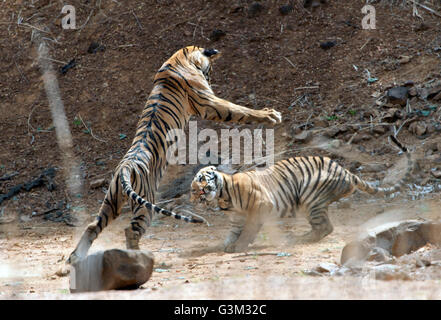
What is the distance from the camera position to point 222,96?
9.69 meters

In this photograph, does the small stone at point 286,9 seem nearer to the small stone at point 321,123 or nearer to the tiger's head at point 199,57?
the small stone at point 321,123

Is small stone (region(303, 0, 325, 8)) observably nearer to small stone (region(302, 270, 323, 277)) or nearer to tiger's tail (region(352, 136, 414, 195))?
tiger's tail (region(352, 136, 414, 195))

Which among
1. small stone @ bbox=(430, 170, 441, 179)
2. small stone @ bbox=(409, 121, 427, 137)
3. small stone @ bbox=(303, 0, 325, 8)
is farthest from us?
small stone @ bbox=(303, 0, 325, 8)

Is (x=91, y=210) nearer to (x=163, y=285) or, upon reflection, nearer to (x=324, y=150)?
(x=324, y=150)

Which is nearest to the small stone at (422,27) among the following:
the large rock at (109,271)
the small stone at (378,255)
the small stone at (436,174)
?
the small stone at (436,174)

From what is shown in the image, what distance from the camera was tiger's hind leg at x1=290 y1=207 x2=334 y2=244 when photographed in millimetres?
6062

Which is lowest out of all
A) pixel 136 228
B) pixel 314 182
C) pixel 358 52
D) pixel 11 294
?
pixel 11 294

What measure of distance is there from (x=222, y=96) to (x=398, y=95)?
2651 millimetres

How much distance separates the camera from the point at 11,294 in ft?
14.5

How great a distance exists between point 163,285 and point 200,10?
7.27 meters

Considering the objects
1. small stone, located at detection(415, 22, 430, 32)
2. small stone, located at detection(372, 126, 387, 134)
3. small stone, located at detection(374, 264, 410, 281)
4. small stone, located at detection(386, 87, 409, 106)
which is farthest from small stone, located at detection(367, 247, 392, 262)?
small stone, located at detection(415, 22, 430, 32)

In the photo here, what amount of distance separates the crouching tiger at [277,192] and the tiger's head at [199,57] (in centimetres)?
135

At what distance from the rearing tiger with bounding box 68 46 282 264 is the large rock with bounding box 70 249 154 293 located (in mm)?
598

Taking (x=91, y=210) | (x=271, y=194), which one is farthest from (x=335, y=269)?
(x=91, y=210)
